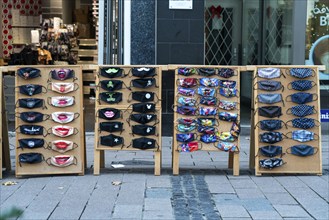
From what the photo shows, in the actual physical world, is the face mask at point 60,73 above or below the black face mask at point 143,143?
above

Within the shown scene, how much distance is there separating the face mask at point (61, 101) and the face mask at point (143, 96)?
2.27 ft

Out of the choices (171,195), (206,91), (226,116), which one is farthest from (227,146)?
(171,195)

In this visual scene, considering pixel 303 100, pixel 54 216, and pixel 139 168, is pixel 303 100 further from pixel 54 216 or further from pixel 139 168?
pixel 54 216

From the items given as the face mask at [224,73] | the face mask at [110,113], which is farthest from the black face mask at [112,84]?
the face mask at [224,73]

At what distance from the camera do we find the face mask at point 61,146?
21.5 feet

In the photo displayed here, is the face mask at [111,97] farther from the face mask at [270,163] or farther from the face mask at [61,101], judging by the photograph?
the face mask at [270,163]

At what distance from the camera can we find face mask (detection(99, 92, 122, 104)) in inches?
261

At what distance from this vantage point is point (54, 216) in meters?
5.00

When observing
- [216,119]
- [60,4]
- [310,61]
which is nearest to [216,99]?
[216,119]

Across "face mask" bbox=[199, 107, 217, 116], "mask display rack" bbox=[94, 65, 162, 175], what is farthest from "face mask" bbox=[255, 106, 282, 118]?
"mask display rack" bbox=[94, 65, 162, 175]

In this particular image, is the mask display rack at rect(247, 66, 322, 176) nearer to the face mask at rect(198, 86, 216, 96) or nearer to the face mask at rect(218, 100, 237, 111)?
the face mask at rect(218, 100, 237, 111)

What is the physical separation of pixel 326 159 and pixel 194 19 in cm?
312

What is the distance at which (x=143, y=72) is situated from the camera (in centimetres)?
657

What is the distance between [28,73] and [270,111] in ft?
9.06
